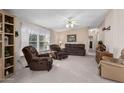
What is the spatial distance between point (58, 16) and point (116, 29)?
2195mm

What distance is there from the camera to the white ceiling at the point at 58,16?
2887 mm

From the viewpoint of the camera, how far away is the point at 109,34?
442cm

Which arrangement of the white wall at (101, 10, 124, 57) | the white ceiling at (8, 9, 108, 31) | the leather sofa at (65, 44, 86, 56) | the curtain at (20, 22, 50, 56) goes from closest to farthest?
1. the white ceiling at (8, 9, 108, 31)
2. the curtain at (20, 22, 50, 56)
3. the white wall at (101, 10, 124, 57)
4. the leather sofa at (65, 44, 86, 56)

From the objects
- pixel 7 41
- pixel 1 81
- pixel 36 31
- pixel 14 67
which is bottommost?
pixel 1 81

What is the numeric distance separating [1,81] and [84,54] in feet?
9.56

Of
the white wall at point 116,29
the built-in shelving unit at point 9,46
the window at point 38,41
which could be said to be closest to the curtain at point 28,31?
the window at point 38,41

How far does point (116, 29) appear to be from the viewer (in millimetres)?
3887

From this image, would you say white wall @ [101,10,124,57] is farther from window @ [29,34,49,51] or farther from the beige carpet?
window @ [29,34,49,51]

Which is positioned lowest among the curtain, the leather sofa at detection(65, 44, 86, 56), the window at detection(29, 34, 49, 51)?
the leather sofa at detection(65, 44, 86, 56)

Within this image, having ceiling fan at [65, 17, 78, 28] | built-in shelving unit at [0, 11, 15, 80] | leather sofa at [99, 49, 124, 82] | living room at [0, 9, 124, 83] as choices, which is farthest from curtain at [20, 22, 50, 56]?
leather sofa at [99, 49, 124, 82]

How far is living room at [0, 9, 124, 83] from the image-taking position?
295 centimetres

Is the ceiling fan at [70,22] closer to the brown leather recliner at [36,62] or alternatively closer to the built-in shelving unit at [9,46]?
the brown leather recliner at [36,62]
